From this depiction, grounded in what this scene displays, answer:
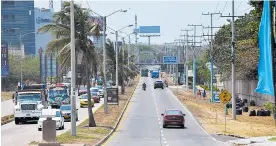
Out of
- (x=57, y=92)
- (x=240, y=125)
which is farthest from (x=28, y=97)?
(x=57, y=92)

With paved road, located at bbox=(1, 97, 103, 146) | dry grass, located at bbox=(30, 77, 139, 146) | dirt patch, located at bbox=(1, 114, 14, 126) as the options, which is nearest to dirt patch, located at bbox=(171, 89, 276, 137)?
dry grass, located at bbox=(30, 77, 139, 146)

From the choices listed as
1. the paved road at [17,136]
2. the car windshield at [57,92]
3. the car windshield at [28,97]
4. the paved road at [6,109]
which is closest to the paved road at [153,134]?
the paved road at [17,136]

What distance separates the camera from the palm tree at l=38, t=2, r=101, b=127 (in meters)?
43.3

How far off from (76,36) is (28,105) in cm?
1177

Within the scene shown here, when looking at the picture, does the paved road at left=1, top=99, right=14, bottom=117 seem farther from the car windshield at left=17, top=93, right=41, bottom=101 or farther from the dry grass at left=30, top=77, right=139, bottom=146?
the dry grass at left=30, top=77, right=139, bottom=146

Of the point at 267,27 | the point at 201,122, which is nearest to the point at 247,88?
the point at 201,122

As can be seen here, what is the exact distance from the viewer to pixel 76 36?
4456 centimetres

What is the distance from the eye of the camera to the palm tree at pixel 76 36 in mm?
43312

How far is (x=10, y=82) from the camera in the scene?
133500 mm

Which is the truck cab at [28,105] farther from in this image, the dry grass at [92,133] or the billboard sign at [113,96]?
the billboard sign at [113,96]

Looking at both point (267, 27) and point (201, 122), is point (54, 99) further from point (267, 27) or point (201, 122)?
point (267, 27)

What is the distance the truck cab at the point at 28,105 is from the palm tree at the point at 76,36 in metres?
9.44

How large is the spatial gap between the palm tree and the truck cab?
9.44m

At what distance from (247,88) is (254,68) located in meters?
12.3
